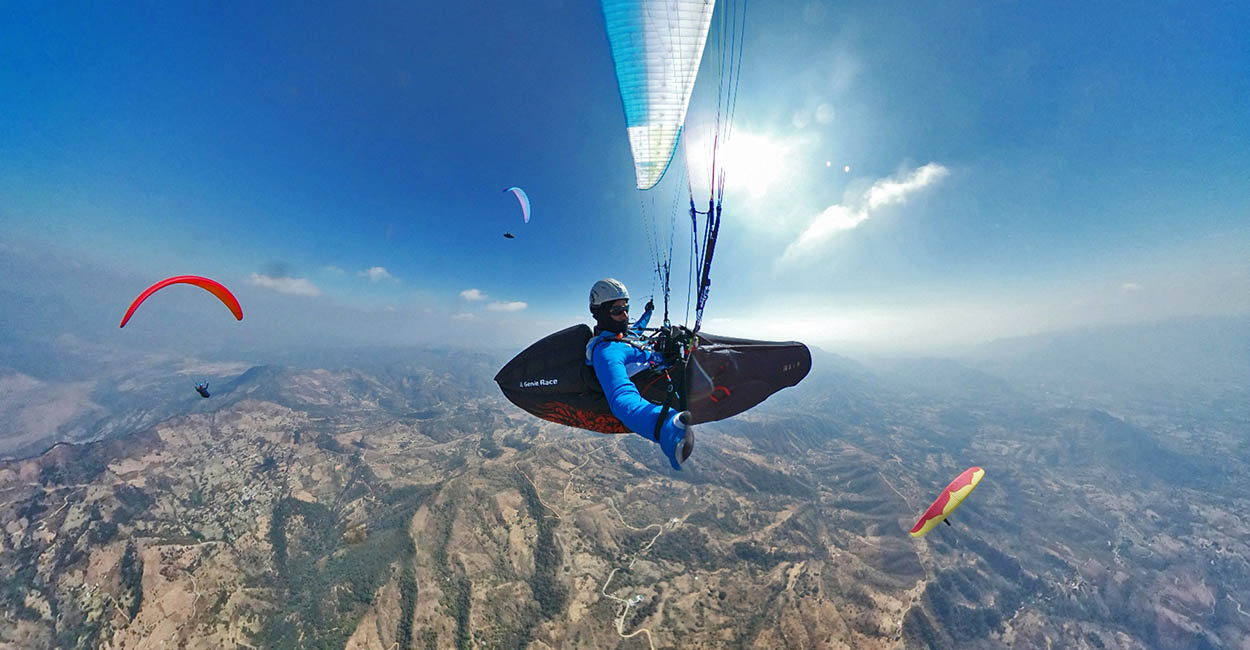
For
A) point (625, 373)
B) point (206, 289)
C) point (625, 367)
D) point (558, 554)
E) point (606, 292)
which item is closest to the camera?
point (625, 373)

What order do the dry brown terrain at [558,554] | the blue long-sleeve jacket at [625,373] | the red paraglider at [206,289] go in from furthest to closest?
1. the dry brown terrain at [558,554]
2. the red paraglider at [206,289]
3. the blue long-sleeve jacket at [625,373]

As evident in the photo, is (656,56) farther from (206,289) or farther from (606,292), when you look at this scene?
(206,289)

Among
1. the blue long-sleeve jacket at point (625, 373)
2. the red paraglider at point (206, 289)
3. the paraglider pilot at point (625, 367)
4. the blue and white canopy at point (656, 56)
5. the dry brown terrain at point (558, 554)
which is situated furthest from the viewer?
the dry brown terrain at point (558, 554)

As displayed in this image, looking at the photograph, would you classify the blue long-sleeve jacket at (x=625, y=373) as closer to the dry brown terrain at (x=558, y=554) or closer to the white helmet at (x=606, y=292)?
the white helmet at (x=606, y=292)

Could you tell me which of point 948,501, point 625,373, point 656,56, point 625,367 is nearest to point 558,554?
point 948,501

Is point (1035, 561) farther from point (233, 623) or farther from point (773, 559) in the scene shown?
point (233, 623)

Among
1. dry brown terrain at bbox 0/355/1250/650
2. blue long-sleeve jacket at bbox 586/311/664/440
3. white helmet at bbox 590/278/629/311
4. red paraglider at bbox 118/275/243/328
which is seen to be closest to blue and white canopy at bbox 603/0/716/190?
white helmet at bbox 590/278/629/311

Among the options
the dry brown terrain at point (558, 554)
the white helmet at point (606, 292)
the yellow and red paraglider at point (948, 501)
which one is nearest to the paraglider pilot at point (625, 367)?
the white helmet at point (606, 292)

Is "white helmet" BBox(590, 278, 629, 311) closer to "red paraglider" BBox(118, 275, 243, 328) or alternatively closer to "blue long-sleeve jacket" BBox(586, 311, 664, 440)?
"blue long-sleeve jacket" BBox(586, 311, 664, 440)

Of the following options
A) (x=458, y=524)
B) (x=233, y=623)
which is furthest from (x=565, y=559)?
(x=233, y=623)
